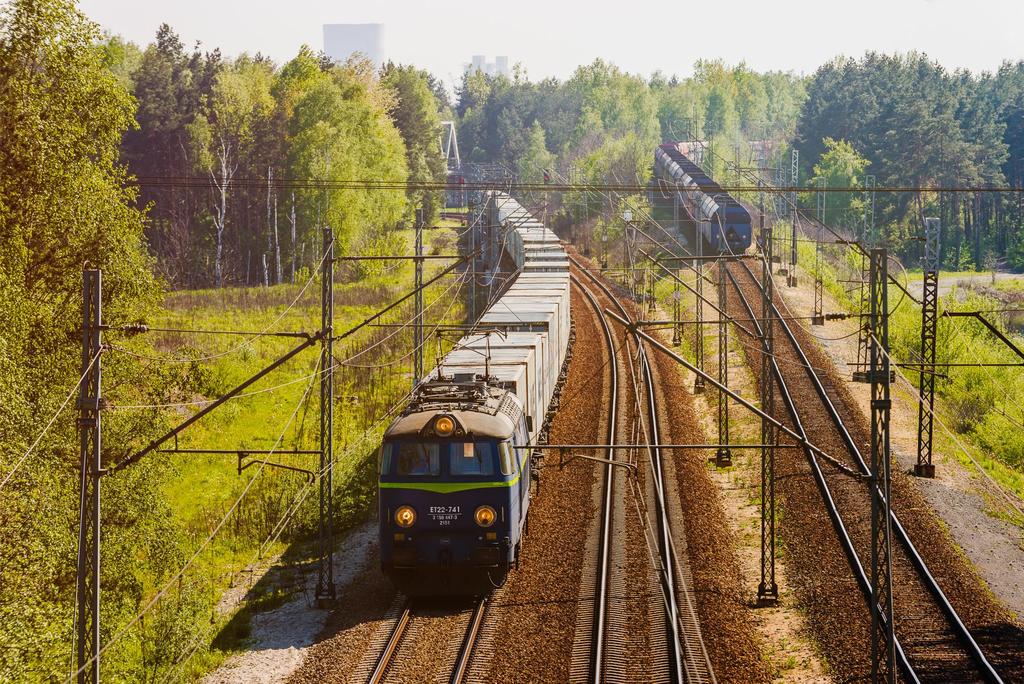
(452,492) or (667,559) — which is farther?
(667,559)

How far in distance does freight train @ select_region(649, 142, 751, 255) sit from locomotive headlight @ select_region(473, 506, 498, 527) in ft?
71.0

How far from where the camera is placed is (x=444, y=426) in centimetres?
1834

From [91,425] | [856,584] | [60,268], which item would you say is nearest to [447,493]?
[91,425]

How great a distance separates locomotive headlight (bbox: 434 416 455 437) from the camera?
722 inches

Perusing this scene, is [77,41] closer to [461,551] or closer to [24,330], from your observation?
[24,330]

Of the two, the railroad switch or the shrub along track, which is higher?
the railroad switch

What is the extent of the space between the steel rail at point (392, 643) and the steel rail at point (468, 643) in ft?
3.49

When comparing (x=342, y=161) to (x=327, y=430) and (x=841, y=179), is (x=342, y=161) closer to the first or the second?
(x=841, y=179)

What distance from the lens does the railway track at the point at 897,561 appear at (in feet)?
59.0

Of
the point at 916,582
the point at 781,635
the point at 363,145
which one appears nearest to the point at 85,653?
the point at 781,635

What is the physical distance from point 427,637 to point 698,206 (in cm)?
4676

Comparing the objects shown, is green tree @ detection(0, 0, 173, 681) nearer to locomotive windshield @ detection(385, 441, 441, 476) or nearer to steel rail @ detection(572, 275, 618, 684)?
locomotive windshield @ detection(385, 441, 441, 476)

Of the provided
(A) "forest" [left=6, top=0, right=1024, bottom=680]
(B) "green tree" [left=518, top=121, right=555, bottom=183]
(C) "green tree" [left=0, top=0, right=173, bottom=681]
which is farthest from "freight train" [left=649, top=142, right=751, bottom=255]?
(B) "green tree" [left=518, top=121, right=555, bottom=183]

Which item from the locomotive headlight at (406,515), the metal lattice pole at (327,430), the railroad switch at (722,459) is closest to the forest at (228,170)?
the metal lattice pole at (327,430)
